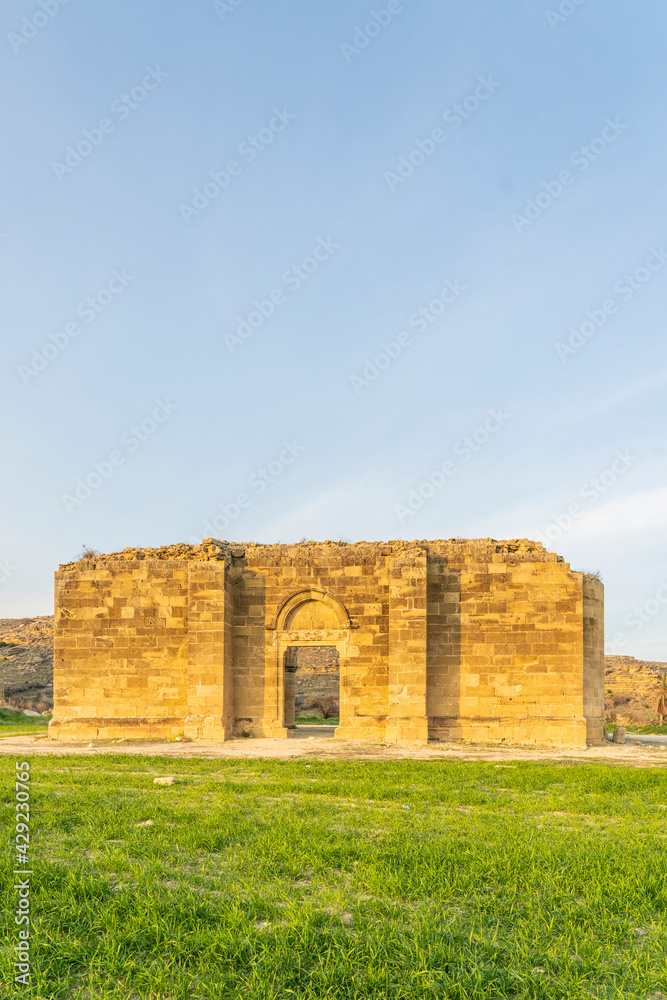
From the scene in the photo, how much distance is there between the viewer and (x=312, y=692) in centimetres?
3678

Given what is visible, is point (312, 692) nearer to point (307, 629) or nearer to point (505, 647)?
point (307, 629)

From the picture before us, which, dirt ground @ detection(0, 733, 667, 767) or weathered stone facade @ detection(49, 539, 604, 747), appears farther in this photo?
weathered stone facade @ detection(49, 539, 604, 747)

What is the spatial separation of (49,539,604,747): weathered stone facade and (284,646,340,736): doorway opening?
22cm

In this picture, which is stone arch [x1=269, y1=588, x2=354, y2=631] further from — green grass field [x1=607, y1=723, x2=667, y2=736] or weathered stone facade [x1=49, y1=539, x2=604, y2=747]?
green grass field [x1=607, y1=723, x2=667, y2=736]

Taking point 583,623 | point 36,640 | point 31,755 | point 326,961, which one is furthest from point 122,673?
point 36,640

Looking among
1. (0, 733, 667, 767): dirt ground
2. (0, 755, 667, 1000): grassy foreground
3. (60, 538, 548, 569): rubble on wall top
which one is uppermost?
(60, 538, 548, 569): rubble on wall top

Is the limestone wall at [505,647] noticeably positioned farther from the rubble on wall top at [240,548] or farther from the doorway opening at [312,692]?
the doorway opening at [312,692]

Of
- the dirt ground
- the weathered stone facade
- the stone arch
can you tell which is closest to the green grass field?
the dirt ground

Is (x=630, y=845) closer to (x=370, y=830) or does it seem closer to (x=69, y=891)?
(x=370, y=830)

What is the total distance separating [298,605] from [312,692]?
20.1 m

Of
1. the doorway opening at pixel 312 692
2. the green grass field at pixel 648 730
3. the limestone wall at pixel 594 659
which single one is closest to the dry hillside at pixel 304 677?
the doorway opening at pixel 312 692

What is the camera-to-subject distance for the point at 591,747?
16438mm

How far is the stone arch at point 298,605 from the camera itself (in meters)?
17.7

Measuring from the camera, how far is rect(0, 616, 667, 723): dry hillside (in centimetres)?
3453
